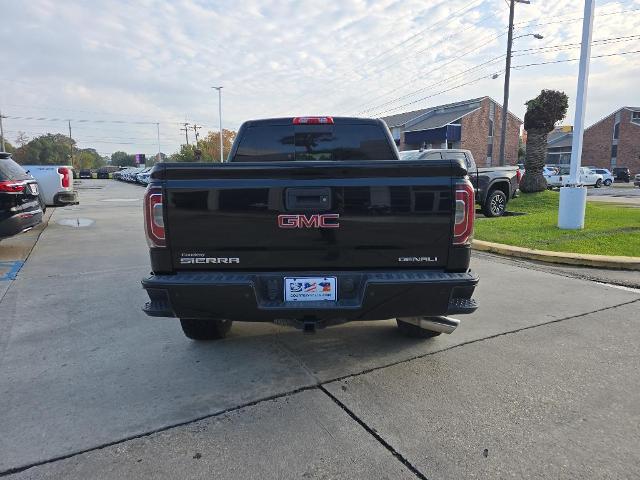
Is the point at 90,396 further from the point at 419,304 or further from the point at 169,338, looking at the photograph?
the point at 419,304

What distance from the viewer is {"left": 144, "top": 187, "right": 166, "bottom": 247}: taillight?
2760 millimetres

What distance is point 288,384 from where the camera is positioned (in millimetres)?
3127

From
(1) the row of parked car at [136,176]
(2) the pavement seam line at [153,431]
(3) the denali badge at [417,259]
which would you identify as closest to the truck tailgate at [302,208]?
(3) the denali badge at [417,259]

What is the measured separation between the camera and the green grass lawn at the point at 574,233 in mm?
7660

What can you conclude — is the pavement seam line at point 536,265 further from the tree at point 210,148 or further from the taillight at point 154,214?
the tree at point 210,148

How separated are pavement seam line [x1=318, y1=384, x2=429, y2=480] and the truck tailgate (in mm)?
991

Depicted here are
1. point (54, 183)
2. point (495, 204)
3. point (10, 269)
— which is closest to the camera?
point (10, 269)

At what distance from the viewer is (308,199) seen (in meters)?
2.79

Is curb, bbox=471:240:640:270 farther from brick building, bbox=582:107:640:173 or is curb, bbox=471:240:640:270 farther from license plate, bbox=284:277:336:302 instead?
brick building, bbox=582:107:640:173

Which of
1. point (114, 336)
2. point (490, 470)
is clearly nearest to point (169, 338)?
point (114, 336)

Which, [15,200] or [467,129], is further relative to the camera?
[467,129]

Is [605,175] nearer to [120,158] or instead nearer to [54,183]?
[54,183]

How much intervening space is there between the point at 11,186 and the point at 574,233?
10865 mm

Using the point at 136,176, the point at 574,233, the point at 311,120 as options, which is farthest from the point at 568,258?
the point at 136,176
